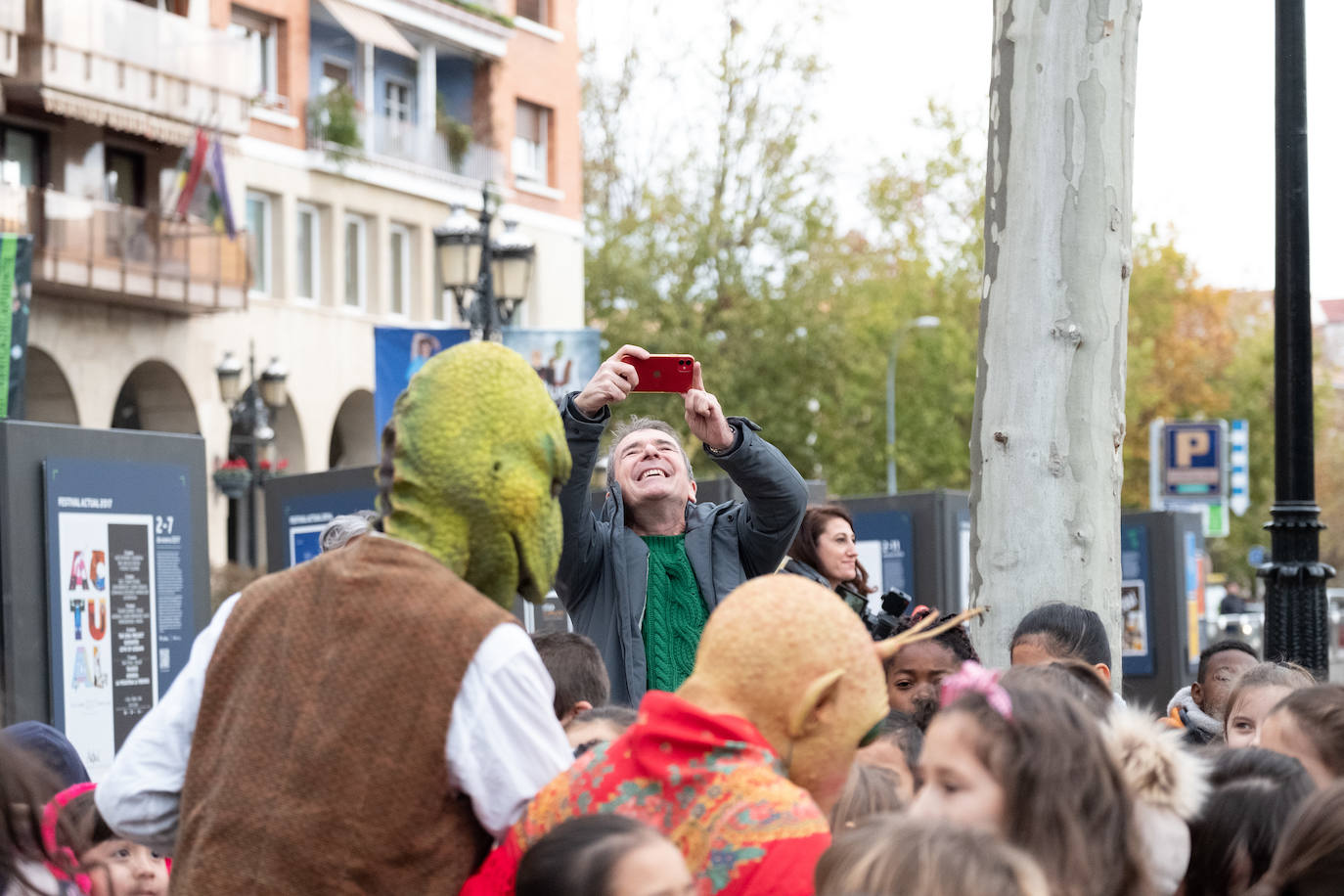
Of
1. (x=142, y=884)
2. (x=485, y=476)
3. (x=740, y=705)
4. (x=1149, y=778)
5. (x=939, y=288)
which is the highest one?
(x=939, y=288)

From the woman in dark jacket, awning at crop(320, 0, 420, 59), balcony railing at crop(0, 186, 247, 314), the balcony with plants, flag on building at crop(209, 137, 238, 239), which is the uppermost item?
awning at crop(320, 0, 420, 59)

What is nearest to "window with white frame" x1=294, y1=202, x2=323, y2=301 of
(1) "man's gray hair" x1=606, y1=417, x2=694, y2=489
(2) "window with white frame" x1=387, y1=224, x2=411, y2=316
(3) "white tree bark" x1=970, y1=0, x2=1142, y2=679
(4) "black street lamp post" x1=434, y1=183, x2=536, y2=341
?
(2) "window with white frame" x1=387, y1=224, x2=411, y2=316

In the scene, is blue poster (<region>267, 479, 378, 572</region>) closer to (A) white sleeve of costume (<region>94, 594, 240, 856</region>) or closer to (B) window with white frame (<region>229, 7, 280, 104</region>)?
(A) white sleeve of costume (<region>94, 594, 240, 856</region>)

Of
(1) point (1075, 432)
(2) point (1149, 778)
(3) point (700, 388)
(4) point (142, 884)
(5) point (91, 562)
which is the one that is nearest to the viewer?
(2) point (1149, 778)

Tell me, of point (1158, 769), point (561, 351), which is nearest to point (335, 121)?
point (561, 351)

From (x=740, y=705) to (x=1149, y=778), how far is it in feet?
2.89

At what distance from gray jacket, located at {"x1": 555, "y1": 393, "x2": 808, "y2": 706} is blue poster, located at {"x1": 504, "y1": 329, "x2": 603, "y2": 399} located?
10.2 metres

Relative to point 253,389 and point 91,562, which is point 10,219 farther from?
point 91,562

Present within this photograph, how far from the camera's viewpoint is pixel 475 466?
3.00m

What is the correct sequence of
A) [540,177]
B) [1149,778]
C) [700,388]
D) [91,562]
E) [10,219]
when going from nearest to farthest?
[1149,778] < [700,388] < [91,562] < [10,219] < [540,177]

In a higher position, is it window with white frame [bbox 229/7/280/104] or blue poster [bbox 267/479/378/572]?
window with white frame [bbox 229/7/280/104]

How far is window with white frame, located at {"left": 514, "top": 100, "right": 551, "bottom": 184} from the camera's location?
3878 centimetres

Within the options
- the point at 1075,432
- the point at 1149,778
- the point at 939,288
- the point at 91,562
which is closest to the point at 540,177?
the point at 939,288

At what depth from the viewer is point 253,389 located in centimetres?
2922
